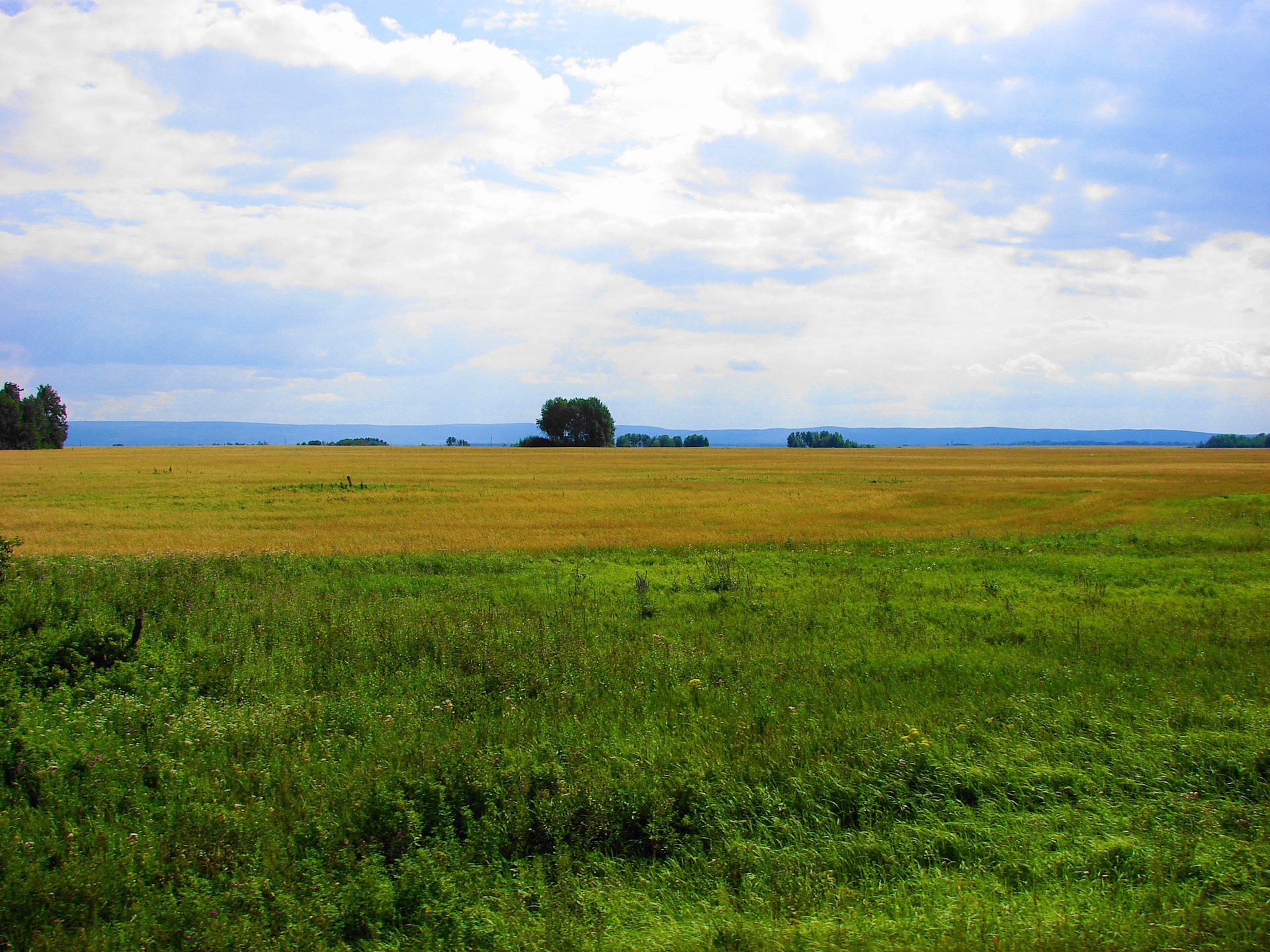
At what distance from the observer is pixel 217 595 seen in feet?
A: 47.6

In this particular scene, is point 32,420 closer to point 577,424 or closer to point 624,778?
point 577,424

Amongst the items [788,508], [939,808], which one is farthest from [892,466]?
[939,808]

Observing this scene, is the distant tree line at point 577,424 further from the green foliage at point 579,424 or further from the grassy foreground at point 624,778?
the grassy foreground at point 624,778

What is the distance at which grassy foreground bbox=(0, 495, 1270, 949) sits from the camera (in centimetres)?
514

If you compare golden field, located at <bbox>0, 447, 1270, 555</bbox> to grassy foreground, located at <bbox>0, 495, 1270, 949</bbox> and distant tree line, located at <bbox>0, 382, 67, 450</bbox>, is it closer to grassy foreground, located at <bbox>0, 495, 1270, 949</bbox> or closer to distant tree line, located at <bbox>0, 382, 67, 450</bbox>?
grassy foreground, located at <bbox>0, 495, 1270, 949</bbox>

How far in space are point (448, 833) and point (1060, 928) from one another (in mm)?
4927

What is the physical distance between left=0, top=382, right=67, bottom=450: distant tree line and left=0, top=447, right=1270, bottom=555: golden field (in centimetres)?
5811

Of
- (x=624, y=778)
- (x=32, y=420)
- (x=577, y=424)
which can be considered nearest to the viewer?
(x=624, y=778)

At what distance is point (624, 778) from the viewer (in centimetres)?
698

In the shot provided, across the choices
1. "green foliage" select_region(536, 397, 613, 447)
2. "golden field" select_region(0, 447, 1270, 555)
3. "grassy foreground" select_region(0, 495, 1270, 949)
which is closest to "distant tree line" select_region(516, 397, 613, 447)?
"green foliage" select_region(536, 397, 613, 447)

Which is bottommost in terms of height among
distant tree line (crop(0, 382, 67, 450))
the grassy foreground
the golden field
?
the grassy foreground

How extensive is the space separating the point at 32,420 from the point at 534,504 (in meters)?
137

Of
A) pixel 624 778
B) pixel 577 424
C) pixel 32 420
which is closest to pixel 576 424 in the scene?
pixel 577 424

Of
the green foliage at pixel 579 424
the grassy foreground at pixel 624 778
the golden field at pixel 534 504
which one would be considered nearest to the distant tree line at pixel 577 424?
the green foliage at pixel 579 424
